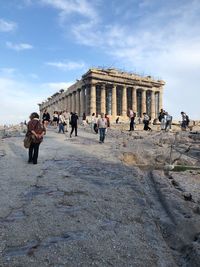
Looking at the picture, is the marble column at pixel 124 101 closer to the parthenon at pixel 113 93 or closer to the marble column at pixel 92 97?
the parthenon at pixel 113 93

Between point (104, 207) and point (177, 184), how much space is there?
396cm

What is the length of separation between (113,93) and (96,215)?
59486 mm

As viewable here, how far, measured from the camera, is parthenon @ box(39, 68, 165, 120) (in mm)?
65188

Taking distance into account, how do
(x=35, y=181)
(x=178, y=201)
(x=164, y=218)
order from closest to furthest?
(x=164, y=218) → (x=178, y=201) → (x=35, y=181)

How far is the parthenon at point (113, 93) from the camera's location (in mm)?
65188

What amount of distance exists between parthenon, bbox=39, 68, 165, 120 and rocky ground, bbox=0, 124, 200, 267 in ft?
165

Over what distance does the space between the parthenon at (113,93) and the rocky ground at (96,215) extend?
50273mm

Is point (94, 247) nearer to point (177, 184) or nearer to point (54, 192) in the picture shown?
point (54, 192)

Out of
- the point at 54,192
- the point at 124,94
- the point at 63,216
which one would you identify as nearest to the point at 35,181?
the point at 54,192

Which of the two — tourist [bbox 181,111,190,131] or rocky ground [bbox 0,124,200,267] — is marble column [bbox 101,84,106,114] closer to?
tourist [bbox 181,111,190,131]

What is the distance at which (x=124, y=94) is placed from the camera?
68938 mm

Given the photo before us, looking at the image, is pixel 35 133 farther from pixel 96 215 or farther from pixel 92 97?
pixel 92 97

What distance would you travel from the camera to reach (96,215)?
885 cm

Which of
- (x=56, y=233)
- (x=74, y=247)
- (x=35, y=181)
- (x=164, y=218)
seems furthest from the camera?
(x=35, y=181)
